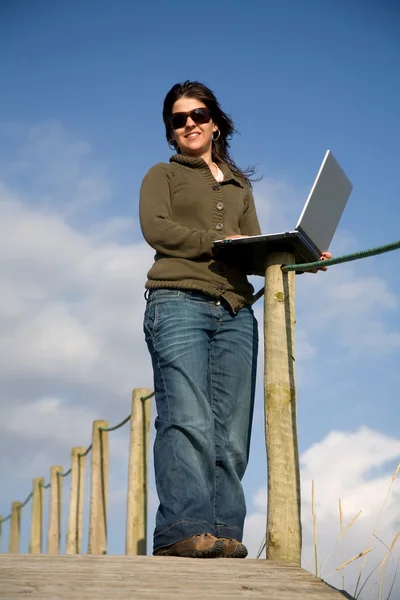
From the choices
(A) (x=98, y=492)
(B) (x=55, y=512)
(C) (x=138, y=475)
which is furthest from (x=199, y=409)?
(B) (x=55, y=512)

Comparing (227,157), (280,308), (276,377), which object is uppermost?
(227,157)

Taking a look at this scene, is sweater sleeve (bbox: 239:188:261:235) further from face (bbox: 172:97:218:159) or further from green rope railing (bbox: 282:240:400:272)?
green rope railing (bbox: 282:240:400:272)

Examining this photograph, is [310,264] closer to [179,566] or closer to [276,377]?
[276,377]

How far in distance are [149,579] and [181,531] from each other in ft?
1.82

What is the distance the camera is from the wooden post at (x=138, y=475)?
6145 mm

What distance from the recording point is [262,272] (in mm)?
3070

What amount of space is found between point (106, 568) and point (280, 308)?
1114mm

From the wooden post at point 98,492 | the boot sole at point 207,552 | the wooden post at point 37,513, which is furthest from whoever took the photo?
the wooden post at point 37,513

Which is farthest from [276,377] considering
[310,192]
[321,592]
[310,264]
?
[321,592]

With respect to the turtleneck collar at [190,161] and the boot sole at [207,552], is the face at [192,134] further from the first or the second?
the boot sole at [207,552]

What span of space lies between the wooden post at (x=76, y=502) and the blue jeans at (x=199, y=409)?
234 inches

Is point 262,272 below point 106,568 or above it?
above

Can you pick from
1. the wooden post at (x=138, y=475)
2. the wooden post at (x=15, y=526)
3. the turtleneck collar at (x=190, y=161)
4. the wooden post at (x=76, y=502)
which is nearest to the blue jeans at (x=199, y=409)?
the turtleneck collar at (x=190, y=161)

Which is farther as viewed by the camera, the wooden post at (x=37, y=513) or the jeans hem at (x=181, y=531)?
the wooden post at (x=37, y=513)
